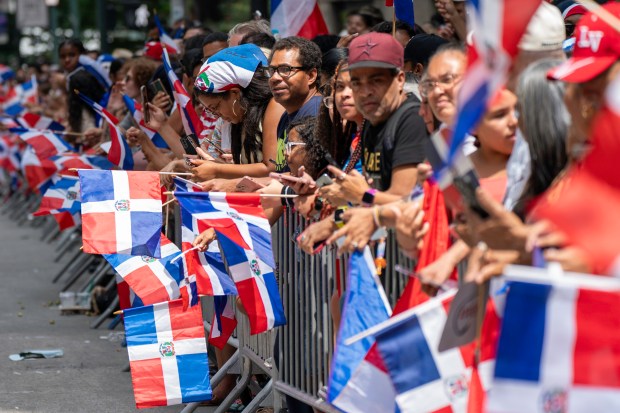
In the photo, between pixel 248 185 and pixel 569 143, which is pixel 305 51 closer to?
pixel 248 185

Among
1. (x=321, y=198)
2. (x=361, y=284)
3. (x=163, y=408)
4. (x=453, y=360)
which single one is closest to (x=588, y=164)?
(x=453, y=360)

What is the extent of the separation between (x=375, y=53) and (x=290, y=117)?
6.24ft

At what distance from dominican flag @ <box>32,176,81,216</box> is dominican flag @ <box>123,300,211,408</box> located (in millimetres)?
4512

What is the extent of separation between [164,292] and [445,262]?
11.3 feet

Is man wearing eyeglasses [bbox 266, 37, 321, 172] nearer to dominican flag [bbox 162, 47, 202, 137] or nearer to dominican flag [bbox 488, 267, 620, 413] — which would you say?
dominican flag [bbox 162, 47, 202, 137]

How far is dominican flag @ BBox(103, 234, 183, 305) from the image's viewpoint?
23.9 feet

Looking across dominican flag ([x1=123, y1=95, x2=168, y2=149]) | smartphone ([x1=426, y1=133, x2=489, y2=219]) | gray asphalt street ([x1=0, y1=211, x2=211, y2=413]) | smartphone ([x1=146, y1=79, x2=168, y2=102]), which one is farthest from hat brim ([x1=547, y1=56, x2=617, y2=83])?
smartphone ([x1=146, y1=79, x2=168, y2=102])

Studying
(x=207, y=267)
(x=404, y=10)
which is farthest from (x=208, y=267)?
(x=404, y=10)

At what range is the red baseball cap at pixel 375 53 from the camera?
16.4 feet

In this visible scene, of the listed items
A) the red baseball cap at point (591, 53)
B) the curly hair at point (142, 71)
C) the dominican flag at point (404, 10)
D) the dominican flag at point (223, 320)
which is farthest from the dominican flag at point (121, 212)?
the red baseball cap at point (591, 53)

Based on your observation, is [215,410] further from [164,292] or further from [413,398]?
[413,398]

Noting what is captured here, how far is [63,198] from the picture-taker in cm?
1155

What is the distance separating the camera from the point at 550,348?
3.27 metres

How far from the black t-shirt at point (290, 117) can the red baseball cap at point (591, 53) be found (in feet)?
9.13
